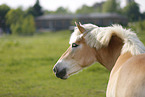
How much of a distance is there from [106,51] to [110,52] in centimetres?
7

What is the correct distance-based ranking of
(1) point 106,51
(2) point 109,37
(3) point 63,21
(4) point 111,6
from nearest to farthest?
(2) point 109,37
(1) point 106,51
(3) point 63,21
(4) point 111,6

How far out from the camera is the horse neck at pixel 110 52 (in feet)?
10.3

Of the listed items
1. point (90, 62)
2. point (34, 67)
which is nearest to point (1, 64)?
point (34, 67)

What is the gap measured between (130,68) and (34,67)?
10.3 m

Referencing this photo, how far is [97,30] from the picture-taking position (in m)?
3.21

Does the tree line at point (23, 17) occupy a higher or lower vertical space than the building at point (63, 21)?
higher

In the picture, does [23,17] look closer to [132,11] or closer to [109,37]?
[132,11]

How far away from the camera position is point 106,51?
3275mm

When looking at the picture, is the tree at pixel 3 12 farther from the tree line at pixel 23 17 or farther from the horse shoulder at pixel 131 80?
the horse shoulder at pixel 131 80

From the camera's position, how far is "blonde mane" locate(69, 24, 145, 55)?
9.09 ft

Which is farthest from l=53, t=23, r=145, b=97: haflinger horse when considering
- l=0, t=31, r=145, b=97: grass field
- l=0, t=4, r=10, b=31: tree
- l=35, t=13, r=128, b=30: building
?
l=35, t=13, r=128, b=30: building

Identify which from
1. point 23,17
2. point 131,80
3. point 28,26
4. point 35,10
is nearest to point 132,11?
point 35,10

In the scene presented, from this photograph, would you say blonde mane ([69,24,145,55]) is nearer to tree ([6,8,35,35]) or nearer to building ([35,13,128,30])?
tree ([6,8,35,35])

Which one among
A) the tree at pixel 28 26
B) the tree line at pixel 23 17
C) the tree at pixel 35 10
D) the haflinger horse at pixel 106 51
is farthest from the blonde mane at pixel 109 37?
the tree at pixel 35 10
